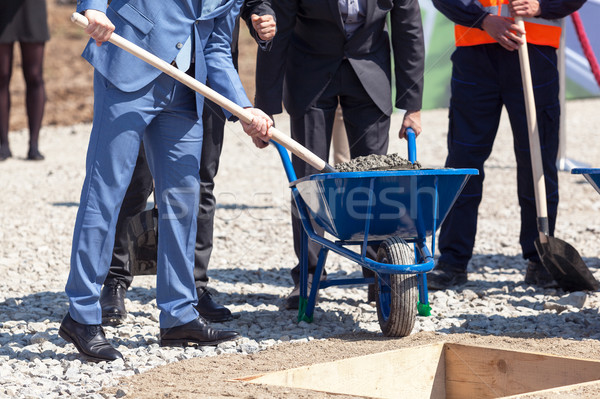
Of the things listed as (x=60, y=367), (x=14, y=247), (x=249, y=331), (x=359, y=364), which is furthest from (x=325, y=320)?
(x=14, y=247)

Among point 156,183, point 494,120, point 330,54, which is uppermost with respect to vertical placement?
point 330,54

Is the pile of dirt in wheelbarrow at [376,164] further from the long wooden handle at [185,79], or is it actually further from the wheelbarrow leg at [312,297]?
the wheelbarrow leg at [312,297]

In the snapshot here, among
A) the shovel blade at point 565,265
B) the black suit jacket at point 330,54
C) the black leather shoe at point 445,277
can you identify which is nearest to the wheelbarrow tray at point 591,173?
the shovel blade at point 565,265

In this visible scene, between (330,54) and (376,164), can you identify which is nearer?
(376,164)

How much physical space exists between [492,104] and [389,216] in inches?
50.4

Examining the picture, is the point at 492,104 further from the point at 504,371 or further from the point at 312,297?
the point at 504,371

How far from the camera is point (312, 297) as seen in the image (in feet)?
12.3

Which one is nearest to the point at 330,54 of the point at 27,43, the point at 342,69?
the point at 342,69

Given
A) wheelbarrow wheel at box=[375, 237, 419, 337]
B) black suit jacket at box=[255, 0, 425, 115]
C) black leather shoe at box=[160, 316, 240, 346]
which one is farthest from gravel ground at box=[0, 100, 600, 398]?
black suit jacket at box=[255, 0, 425, 115]

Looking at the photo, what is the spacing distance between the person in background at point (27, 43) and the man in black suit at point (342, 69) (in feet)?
16.0

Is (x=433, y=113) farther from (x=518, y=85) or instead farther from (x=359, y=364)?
(x=359, y=364)

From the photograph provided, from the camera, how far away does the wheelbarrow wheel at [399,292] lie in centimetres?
331

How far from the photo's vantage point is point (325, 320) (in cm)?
387

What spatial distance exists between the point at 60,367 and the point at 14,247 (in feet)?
8.59
